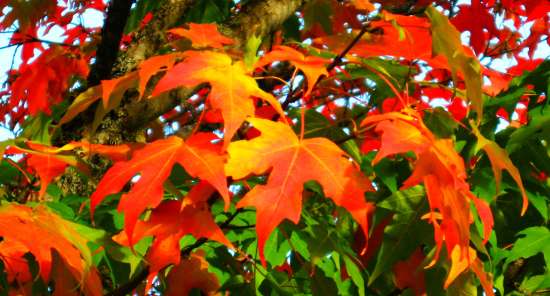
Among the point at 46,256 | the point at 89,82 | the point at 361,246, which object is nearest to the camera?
the point at 46,256

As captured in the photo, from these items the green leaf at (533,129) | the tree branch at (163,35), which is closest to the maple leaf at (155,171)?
the green leaf at (533,129)

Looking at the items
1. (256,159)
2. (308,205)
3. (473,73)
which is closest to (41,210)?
(256,159)

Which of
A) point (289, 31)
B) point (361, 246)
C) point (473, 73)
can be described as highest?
point (473, 73)

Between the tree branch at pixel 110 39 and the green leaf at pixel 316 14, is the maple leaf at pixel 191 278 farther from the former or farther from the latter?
the green leaf at pixel 316 14

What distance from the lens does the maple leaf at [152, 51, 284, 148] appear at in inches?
39.4

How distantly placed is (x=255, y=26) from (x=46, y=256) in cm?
119

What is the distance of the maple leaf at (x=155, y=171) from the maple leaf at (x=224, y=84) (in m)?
0.07

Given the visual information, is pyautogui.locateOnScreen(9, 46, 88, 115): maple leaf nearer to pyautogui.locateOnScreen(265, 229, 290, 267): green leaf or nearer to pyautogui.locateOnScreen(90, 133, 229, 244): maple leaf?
pyautogui.locateOnScreen(265, 229, 290, 267): green leaf

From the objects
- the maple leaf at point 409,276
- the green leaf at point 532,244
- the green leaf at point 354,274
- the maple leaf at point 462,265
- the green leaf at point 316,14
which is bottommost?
the maple leaf at point 409,276

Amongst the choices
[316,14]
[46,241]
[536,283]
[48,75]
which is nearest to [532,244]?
[536,283]

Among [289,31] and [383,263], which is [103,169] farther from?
[383,263]

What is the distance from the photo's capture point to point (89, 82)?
1.94 meters

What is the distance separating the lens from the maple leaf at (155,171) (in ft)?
3.29

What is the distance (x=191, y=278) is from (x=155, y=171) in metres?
0.43
